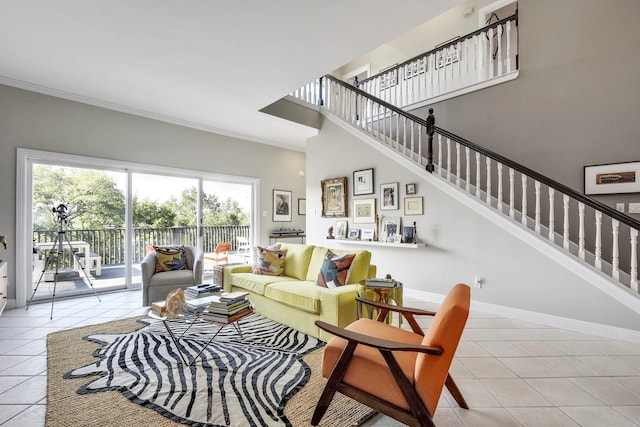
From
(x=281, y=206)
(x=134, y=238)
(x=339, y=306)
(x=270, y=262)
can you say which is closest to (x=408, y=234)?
(x=270, y=262)

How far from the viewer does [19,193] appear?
154 inches

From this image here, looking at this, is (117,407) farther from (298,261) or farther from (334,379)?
(298,261)

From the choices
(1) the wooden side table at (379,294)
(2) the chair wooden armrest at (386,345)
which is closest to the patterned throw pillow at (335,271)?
(1) the wooden side table at (379,294)

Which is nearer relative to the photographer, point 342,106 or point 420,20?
point 420,20

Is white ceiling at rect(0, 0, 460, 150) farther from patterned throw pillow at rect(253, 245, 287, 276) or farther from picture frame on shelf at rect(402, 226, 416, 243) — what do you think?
picture frame on shelf at rect(402, 226, 416, 243)

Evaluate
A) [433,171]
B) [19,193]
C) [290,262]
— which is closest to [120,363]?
[290,262]

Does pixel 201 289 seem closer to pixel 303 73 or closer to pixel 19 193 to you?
pixel 303 73

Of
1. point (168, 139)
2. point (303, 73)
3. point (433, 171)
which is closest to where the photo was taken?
point (303, 73)

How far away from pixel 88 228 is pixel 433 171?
538cm

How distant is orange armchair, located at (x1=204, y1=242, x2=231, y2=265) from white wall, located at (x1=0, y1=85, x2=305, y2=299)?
995 mm

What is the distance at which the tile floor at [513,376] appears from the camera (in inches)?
67.5

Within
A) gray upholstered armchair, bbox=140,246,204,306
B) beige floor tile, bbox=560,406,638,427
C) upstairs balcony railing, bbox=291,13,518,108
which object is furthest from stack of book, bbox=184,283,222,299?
upstairs balcony railing, bbox=291,13,518,108

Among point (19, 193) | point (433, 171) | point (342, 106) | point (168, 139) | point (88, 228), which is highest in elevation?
point (342, 106)

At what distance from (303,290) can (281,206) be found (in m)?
4.20
